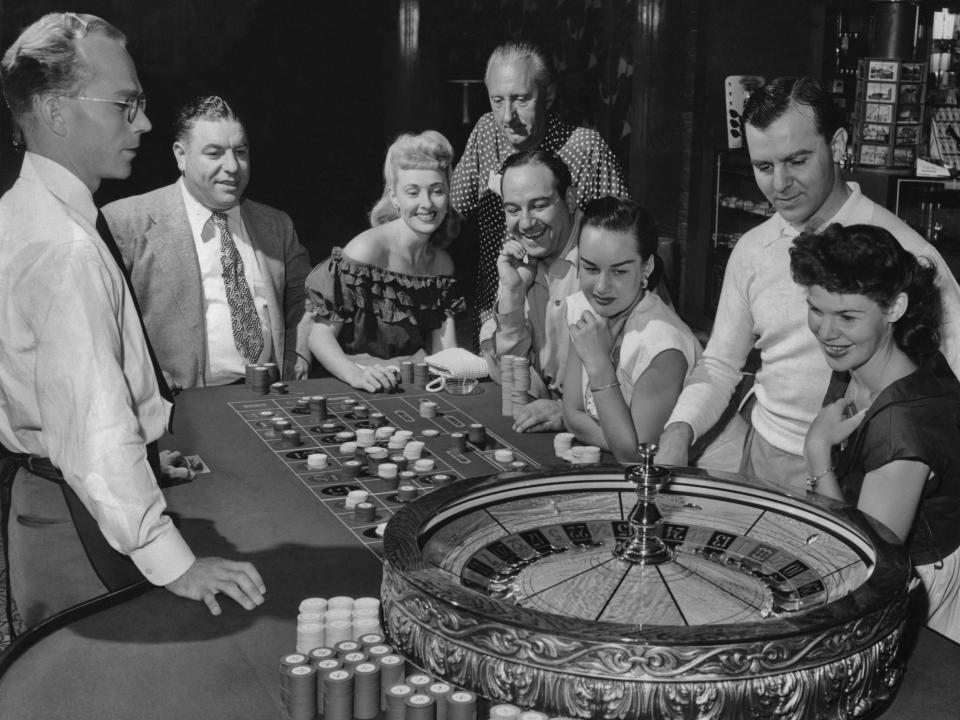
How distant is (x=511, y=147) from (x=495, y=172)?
0.44ft

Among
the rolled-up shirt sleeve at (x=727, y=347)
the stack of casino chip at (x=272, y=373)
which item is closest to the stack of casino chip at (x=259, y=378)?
the stack of casino chip at (x=272, y=373)

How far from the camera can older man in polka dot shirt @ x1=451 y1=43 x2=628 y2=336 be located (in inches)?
179

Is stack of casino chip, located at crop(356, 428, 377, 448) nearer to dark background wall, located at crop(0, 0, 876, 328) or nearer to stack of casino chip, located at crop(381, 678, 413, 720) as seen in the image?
stack of casino chip, located at crop(381, 678, 413, 720)

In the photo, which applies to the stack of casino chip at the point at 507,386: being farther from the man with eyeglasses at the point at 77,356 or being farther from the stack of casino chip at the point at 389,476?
the man with eyeglasses at the point at 77,356

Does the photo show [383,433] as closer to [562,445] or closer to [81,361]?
[562,445]

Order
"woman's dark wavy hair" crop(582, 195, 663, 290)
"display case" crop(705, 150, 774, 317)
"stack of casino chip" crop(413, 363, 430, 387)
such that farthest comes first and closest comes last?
"display case" crop(705, 150, 774, 317), "stack of casino chip" crop(413, 363, 430, 387), "woman's dark wavy hair" crop(582, 195, 663, 290)

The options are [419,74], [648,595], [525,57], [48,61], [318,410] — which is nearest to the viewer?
[648,595]

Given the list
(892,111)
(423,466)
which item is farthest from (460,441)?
(892,111)

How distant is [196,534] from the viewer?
233 centimetres

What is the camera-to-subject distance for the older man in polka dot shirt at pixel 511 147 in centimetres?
454

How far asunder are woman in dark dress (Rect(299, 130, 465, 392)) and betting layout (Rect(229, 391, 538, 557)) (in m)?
0.74

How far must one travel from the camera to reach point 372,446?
295 cm

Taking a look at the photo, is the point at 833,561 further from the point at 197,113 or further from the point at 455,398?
the point at 197,113

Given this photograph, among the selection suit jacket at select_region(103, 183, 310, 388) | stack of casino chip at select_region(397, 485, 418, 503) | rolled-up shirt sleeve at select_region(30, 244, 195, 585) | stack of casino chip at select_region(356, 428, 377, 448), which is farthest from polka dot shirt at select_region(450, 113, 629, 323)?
rolled-up shirt sleeve at select_region(30, 244, 195, 585)
